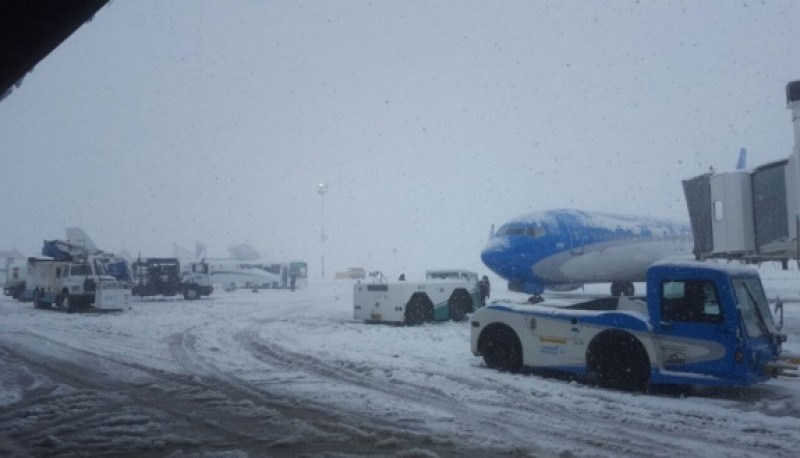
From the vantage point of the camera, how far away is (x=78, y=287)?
97.2ft

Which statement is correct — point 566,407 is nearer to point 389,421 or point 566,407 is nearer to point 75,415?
point 389,421

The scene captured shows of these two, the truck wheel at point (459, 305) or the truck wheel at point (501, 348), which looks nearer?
the truck wheel at point (501, 348)

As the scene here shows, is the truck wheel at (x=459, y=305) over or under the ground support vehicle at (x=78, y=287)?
under

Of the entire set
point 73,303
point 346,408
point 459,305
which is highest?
point 73,303

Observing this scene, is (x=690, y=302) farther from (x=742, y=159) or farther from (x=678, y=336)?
(x=742, y=159)

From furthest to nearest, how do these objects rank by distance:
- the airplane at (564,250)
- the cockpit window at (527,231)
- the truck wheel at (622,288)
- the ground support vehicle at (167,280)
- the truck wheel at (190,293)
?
the truck wheel at (190,293) < the ground support vehicle at (167,280) < the truck wheel at (622,288) < the cockpit window at (527,231) < the airplane at (564,250)

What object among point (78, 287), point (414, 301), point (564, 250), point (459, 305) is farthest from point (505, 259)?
point (78, 287)

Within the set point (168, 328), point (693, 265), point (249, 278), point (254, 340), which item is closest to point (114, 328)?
point (168, 328)

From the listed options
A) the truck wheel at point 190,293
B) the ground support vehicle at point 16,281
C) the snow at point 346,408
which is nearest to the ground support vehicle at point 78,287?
the ground support vehicle at point 16,281

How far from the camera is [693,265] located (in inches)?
389

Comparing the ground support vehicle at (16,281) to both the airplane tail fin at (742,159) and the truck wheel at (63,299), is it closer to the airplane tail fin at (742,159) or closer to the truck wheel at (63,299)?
the truck wheel at (63,299)

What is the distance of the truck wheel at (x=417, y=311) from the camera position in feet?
68.9

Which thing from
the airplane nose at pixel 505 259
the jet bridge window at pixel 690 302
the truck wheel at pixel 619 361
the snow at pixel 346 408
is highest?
the airplane nose at pixel 505 259

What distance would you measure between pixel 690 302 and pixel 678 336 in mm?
563
